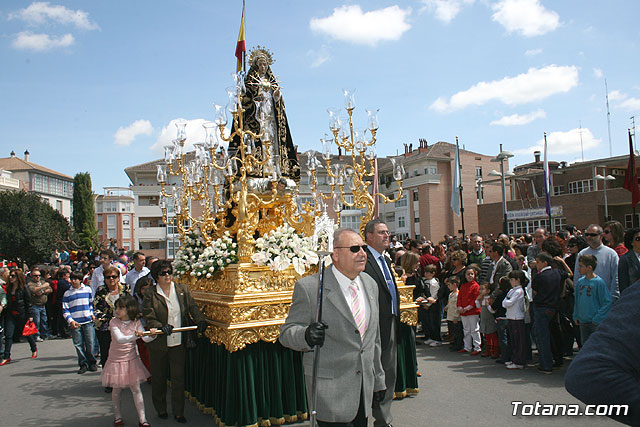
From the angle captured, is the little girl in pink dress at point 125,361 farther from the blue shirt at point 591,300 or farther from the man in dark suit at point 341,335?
the blue shirt at point 591,300

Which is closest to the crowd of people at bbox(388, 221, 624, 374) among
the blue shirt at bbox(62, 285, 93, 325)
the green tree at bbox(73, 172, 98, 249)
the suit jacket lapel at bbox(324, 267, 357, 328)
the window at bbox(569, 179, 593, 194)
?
the suit jacket lapel at bbox(324, 267, 357, 328)

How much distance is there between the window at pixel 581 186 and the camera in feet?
140

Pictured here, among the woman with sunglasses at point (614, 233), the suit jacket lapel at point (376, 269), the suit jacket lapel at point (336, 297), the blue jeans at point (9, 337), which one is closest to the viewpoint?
the suit jacket lapel at point (336, 297)

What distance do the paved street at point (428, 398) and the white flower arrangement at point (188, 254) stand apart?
1882mm

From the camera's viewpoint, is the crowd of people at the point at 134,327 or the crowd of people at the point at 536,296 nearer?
the crowd of people at the point at 134,327

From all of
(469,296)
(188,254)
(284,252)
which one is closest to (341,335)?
(284,252)

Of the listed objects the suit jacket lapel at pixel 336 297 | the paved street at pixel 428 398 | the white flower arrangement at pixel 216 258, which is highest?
the white flower arrangement at pixel 216 258

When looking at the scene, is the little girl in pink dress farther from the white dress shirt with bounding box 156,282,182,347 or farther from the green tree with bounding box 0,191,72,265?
the green tree with bounding box 0,191,72,265

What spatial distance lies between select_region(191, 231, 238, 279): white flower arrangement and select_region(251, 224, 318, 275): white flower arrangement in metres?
0.34

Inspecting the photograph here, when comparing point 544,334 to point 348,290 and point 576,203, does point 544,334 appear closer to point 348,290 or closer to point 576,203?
point 348,290

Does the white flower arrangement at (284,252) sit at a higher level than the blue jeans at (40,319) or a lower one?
higher

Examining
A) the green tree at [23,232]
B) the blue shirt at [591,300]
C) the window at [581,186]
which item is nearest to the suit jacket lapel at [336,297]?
the blue shirt at [591,300]

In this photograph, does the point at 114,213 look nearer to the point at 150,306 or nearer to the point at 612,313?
the point at 150,306

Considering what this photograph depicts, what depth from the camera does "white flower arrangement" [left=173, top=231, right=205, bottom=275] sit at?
6.79m
